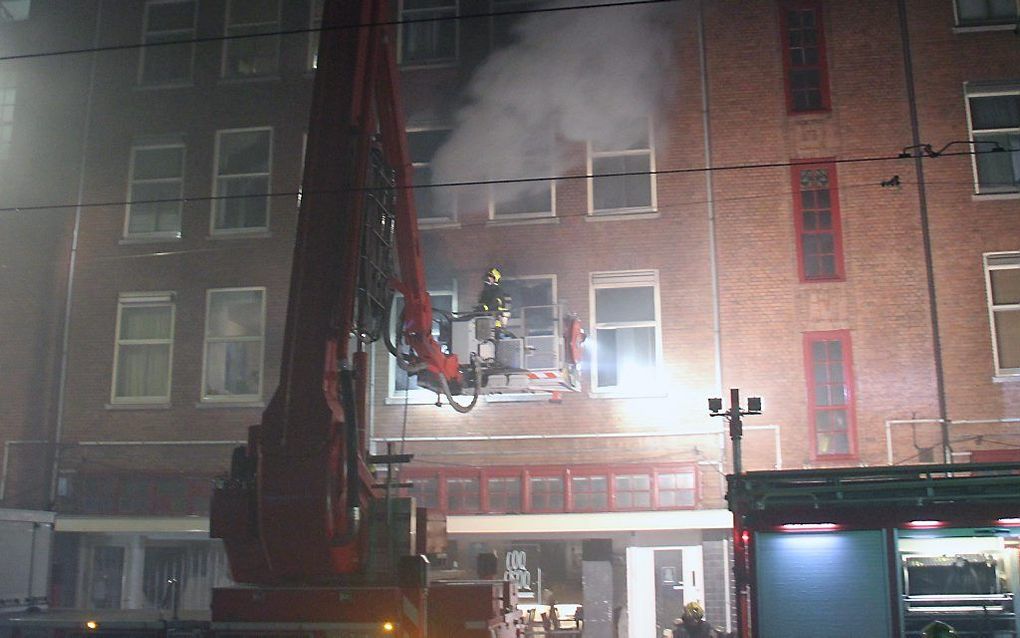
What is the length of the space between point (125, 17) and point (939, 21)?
15.7 m

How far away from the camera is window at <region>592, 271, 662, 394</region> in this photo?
16.5 metres

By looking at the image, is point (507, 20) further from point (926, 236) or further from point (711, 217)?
point (926, 236)

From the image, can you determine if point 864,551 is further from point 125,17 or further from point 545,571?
point 125,17

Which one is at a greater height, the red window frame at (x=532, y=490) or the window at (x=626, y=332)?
the window at (x=626, y=332)

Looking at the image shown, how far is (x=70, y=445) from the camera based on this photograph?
17875mm

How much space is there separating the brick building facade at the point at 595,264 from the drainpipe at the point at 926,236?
0.14 feet

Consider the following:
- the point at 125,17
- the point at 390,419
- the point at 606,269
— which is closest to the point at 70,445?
the point at 390,419

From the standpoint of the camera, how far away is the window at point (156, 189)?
61.8 feet

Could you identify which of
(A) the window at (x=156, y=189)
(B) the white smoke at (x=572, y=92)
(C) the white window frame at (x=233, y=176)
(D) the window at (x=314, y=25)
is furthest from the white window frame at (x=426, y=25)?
(A) the window at (x=156, y=189)

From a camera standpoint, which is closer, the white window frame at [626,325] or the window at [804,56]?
the white window frame at [626,325]

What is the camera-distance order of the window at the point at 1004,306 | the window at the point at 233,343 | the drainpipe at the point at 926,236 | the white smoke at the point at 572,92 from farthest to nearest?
the window at the point at 233,343 < the white smoke at the point at 572,92 < the window at the point at 1004,306 < the drainpipe at the point at 926,236

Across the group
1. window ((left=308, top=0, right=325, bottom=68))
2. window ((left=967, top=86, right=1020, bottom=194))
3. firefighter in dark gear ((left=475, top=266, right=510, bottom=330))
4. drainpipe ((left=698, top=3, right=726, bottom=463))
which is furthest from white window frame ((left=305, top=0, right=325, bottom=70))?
window ((left=967, top=86, right=1020, bottom=194))

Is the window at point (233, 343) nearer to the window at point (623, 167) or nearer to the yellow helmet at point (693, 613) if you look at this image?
the window at point (623, 167)

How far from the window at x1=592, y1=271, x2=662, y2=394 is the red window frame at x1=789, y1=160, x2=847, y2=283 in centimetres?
255
